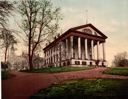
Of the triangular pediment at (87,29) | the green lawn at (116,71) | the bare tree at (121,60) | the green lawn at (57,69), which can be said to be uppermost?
the triangular pediment at (87,29)

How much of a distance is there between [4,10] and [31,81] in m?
0.84

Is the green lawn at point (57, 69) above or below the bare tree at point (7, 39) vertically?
below

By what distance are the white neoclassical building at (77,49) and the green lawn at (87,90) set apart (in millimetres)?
232

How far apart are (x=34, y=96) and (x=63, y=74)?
40cm

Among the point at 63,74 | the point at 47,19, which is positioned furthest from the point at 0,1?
the point at 63,74

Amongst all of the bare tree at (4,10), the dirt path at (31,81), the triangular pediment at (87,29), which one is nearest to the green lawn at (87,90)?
the dirt path at (31,81)

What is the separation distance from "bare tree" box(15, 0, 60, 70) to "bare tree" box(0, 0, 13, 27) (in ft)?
0.39

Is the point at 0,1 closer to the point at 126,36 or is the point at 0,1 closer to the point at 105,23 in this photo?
→ the point at 105,23

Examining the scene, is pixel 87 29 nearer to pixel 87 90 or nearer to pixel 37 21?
pixel 37 21

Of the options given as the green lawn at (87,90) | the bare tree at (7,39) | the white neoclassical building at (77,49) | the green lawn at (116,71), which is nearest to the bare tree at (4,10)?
the bare tree at (7,39)

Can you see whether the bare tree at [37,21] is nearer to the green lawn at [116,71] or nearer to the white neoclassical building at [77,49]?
the white neoclassical building at [77,49]

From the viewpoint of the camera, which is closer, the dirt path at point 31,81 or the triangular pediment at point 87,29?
the dirt path at point 31,81

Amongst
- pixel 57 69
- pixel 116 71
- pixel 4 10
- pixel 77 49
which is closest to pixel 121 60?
pixel 116 71

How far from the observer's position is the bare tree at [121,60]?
3744mm
